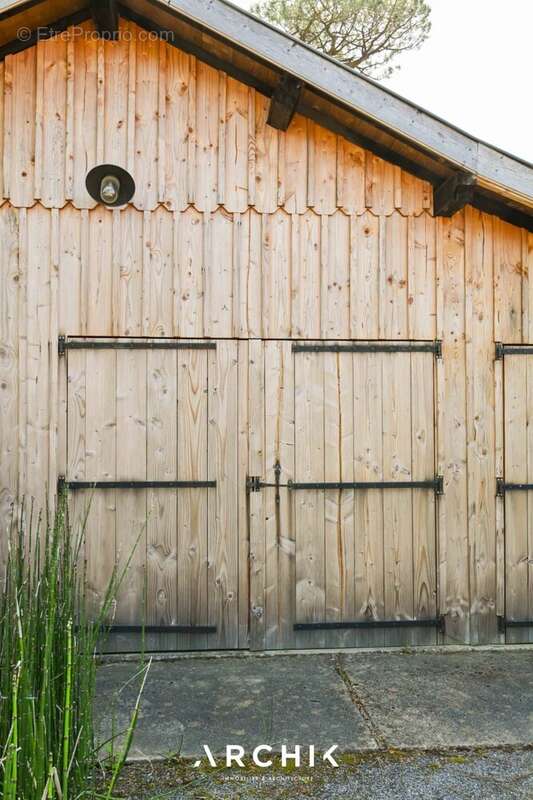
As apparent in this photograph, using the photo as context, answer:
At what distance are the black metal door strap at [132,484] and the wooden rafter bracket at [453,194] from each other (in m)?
2.14

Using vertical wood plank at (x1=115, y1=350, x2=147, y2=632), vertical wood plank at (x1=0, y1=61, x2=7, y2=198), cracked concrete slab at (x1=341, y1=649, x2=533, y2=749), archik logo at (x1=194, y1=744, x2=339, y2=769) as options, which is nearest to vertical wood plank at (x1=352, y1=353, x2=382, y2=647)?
cracked concrete slab at (x1=341, y1=649, x2=533, y2=749)

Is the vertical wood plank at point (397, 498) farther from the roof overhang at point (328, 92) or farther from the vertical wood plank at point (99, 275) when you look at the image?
the vertical wood plank at point (99, 275)

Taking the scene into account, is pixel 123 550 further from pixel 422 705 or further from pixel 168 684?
pixel 422 705

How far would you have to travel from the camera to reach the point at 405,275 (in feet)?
14.6

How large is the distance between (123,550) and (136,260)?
1.71 m

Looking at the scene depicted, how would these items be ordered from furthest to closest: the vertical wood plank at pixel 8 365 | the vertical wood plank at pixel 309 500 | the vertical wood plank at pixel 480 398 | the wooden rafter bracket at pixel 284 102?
the vertical wood plank at pixel 480 398
the vertical wood plank at pixel 309 500
the vertical wood plank at pixel 8 365
the wooden rafter bracket at pixel 284 102

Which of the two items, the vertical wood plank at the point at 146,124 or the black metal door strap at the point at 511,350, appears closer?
the vertical wood plank at the point at 146,124

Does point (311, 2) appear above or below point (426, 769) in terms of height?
above

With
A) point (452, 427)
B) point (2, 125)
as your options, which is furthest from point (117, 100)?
point (452, 427)

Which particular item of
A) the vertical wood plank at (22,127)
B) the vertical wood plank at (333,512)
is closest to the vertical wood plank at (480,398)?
the vertical wood plank at (333,512)

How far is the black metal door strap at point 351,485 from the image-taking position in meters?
4.32

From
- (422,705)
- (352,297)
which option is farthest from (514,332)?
(422,705)

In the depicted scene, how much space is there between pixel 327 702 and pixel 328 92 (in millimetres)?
3118

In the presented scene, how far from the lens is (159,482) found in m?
4.27
